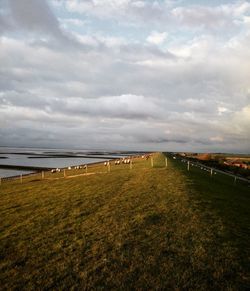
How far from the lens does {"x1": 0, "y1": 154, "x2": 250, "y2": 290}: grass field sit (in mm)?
9508

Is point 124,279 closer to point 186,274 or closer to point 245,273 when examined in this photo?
point 186,274

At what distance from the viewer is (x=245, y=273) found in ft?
32.6

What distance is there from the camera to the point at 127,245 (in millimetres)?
12383

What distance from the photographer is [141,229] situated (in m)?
14.4

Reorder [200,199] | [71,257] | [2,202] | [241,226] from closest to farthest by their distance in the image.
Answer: [71,257] < [241,226] < [200,199] < [2,202]

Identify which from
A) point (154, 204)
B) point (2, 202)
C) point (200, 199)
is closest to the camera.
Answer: point (154, 204)

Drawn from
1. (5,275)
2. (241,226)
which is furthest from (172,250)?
(5,275)

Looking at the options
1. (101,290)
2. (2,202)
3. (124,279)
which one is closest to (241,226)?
(124,279)

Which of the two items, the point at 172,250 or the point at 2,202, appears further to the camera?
the point at 2,202

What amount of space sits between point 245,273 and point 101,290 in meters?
5.91

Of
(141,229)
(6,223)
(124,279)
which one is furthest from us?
(6,223)

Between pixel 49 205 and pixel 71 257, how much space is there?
1077 centimetres

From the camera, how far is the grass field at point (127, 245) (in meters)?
9.51

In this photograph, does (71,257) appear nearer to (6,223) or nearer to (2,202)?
(6,223)
